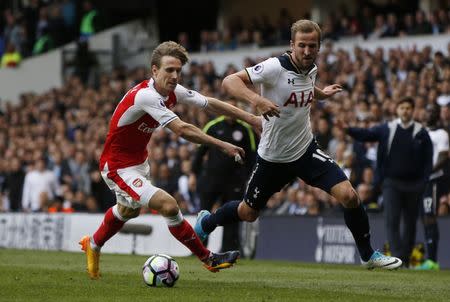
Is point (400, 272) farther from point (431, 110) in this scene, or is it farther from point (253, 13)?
point (253, 13)

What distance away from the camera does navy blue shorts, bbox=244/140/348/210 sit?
37.6ft

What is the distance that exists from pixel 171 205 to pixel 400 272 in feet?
14.9

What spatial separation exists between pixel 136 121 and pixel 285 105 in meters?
1.43

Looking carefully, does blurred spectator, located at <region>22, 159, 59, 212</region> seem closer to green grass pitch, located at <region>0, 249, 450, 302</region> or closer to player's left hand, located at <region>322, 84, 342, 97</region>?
green grass pitch, located at <region>0, 249, 450, 302</region>

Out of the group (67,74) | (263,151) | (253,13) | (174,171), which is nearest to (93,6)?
(67,74)

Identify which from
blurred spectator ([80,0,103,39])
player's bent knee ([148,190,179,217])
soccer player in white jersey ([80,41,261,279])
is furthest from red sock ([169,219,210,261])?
blurred spectator ([80,0,103,39])

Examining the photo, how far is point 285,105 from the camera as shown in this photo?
1136 centimetres

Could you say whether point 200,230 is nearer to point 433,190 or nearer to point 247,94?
point 247,94

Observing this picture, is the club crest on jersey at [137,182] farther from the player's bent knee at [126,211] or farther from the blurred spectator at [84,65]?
the blurred spectator at [84,65]

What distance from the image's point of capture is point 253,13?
35.4m

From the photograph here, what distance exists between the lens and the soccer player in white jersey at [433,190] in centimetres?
1673

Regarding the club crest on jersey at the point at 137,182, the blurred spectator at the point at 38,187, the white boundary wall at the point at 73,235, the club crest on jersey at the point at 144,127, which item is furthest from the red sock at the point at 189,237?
the blurred spectator at the point at 38,187

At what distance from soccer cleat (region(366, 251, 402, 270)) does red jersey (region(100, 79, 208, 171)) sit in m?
2.22

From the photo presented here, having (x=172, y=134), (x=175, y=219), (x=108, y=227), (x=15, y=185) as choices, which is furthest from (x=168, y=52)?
(x=15, y=185)
